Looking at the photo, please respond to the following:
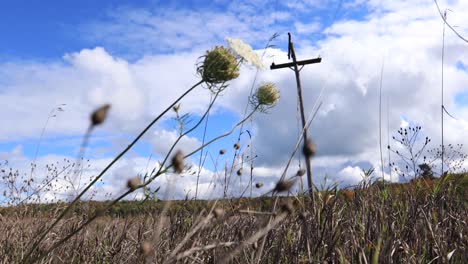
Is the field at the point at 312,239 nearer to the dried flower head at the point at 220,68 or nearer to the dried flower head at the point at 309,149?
the dried flower head at the point at 220,68

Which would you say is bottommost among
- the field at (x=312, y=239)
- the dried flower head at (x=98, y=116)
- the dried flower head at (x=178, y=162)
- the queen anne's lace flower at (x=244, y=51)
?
the field at (x=312, y=239)

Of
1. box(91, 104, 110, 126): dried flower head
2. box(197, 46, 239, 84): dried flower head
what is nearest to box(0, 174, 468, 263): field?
box(197, 46, 239, 84): dried flower head

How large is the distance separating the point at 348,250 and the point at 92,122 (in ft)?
4.47

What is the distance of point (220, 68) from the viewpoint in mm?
1606

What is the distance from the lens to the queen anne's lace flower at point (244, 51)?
1702 millimetres

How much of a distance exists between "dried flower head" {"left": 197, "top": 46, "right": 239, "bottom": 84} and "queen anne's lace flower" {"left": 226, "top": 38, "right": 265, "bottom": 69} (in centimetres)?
8

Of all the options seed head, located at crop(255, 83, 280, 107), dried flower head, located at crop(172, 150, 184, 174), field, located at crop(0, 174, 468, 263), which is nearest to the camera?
dried flower head, located at crop(172, 150, 184, 174)

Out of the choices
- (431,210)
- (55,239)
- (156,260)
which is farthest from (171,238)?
(431,210)

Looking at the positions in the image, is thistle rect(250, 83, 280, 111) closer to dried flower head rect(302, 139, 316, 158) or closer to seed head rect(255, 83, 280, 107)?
seed head rect(255, 83, 280, 107)

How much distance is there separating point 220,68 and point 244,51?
0.19 metres

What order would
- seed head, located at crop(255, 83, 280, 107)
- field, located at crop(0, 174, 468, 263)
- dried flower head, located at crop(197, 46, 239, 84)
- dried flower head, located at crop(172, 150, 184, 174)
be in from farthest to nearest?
seed head, located at crop(255, 83, 280, 107) → field, located at crop(0, 174, 468, 263) → dried flower head, located at crop(197, 46, 239, 84) → dried flower head, located at crop(172, 150, 184, 174)

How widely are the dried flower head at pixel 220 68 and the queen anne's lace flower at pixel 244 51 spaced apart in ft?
0.25

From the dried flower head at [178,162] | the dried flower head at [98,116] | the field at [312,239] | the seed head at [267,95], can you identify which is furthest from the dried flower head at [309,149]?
the seed head at [267,95]

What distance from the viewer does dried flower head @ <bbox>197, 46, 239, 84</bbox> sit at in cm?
161
